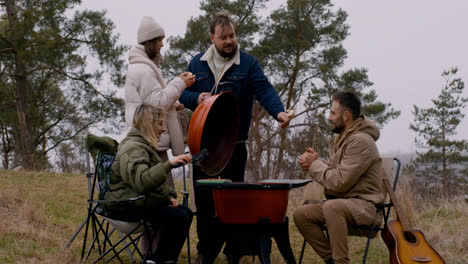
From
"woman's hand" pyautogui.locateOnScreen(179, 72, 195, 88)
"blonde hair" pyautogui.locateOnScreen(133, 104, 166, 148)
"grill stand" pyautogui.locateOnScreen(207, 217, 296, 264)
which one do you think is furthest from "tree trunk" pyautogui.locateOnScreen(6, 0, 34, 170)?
"grill stand" pyautogui.locateOnScreen(207, 217, 296, 264)

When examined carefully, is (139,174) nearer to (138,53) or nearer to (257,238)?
(257,238)

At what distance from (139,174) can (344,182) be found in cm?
134

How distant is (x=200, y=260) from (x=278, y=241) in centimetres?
81

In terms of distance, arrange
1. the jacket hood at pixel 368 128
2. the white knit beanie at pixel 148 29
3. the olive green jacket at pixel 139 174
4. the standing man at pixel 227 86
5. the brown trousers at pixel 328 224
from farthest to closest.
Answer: the standing man at pixel 227 86, the white knit beanie at pixel 148 29, the jacket hood at pixel 368 128, the brown trousers at pixel 328 224, the olive green jacket at pixel 139 174

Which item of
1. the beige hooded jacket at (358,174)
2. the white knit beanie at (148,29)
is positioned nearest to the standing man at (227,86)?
the white knit beanie at (148,29)

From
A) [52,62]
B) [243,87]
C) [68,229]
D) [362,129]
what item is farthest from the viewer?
[52,62]

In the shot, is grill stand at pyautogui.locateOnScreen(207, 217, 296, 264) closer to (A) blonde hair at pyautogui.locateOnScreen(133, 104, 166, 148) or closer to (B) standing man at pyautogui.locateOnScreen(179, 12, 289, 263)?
(B) standing man at pyautogui.locateOnScreen(179, 12, 289, 263)

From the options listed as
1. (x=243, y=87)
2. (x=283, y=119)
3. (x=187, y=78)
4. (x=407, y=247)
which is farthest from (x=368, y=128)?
(x=187, y=78)

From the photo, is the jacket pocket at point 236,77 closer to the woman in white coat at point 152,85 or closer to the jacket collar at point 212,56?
the jacket collar at point 212,56

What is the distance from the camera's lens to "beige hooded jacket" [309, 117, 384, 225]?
10.5ft

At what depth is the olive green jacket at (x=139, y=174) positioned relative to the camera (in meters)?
2.99

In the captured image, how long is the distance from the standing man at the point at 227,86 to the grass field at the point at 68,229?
77cm

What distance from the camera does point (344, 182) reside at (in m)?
3.21

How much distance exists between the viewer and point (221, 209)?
10.2 feet
